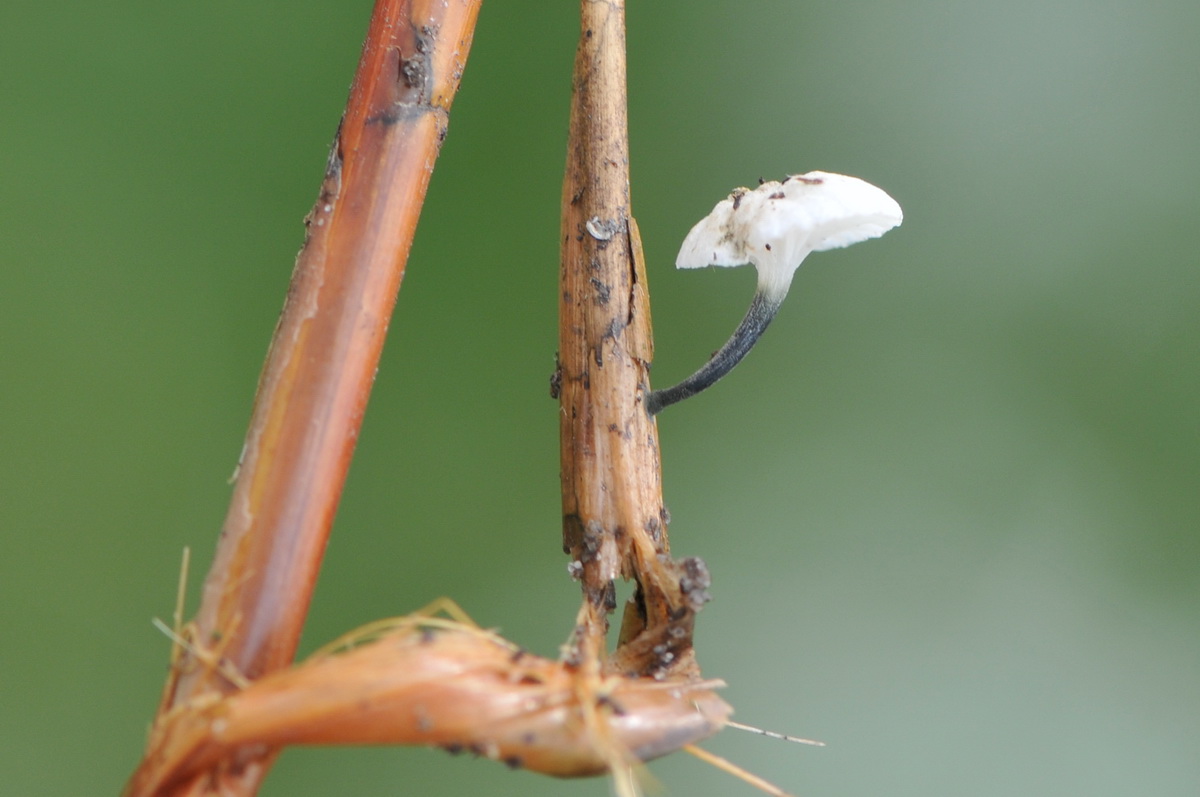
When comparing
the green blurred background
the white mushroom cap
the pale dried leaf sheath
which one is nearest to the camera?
the pale dried leaf sheath

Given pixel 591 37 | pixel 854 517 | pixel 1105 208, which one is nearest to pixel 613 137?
pixel 591 37

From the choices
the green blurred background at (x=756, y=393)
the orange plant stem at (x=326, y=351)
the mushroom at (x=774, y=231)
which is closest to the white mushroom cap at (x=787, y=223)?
the mushroom at (x=774, y=231)

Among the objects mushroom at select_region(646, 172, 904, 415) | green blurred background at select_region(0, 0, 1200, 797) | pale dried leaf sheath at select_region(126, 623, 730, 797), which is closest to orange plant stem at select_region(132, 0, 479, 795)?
pale dried leaf sheath at select_region(126, 623, 730, 797)

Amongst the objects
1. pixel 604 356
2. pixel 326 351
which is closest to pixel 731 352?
pixel 604 356

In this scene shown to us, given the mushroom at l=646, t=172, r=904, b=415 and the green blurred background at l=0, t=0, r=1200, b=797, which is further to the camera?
the green blurred background at l=0, t=0, r=1200, b=797

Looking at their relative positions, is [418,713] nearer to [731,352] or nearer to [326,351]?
[326,351]

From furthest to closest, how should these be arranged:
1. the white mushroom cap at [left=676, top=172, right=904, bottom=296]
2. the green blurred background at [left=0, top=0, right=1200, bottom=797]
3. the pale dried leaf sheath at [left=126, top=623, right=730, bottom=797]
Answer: the green blurred background at [left=0, top=0, right=1200, bottom=797] → the white mushroom cap at [left=676, top=172, right=904, bottom=296] → the pale dried leaf sheath at [left=126, top=623, right=730, bottom=797]

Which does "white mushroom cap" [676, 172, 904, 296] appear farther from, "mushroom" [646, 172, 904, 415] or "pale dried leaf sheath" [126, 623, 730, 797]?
"pale dried leaf sheath" [126, 623, 730, 797]

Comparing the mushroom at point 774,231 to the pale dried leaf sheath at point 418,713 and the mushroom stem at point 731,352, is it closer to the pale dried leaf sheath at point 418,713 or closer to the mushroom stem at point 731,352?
the mushroom stem at point 731,352
